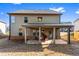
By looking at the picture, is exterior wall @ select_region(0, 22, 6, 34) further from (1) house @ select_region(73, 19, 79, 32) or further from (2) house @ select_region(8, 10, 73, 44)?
(1) house @ select_region(73, 19, 79, 32)

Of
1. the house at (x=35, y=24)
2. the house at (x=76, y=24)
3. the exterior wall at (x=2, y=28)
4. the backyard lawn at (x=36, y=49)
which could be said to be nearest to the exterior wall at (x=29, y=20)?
the house at (x=35, y=24)

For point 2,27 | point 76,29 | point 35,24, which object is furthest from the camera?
point 35,24

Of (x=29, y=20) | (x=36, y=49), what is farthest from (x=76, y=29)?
(x=29, y=20)


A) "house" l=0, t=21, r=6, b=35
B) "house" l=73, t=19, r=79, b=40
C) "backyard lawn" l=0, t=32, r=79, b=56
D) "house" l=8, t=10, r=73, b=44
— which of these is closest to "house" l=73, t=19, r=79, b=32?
"house" l=73, t=19, r=79, b=40

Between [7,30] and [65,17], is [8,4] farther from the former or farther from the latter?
[65,17]

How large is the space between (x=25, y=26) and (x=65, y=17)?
1.44 m

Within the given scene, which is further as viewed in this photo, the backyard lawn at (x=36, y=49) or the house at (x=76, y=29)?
the house at (x=76, y=29)

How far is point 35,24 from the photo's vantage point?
855cm

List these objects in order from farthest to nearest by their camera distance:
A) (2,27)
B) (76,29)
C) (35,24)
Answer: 1. (35,24)
2. (76,29)
3. (2,27)

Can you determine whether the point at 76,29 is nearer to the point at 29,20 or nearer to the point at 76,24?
the point at 76,24

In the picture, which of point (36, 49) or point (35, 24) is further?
point (35, 24)

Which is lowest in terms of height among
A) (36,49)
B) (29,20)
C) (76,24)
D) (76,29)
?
(36,49)

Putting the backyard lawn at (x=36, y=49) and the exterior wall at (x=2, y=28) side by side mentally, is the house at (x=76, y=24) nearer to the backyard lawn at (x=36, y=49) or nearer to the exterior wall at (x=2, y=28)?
the backyard lawn at (x=36, y=49)

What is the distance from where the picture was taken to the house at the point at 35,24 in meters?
8.37
